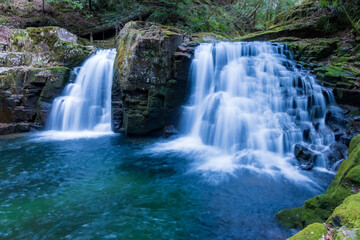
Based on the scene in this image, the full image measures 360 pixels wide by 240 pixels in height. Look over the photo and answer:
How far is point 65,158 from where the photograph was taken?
713 centimetres

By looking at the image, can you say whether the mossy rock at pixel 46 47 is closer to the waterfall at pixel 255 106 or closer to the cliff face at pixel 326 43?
the waterfall at pixel 255 106

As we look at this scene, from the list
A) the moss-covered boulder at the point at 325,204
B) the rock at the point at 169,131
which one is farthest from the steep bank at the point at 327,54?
the rock at the point at 169,131

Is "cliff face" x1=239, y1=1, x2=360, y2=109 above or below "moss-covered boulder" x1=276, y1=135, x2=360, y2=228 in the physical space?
above

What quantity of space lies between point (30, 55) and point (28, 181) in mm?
9470

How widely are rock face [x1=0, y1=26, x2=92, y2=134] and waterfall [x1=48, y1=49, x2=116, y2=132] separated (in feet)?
1.77

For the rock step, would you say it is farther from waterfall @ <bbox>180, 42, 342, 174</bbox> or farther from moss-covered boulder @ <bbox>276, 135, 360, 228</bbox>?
moss-covered boulder @ <bbox>276, 135, 360, 228</bbox>

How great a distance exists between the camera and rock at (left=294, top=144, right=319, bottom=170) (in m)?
6.33

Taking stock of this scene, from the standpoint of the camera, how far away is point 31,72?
1073cm

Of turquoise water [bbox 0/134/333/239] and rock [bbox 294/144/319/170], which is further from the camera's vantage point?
rock [bbox 294/144/319/170]

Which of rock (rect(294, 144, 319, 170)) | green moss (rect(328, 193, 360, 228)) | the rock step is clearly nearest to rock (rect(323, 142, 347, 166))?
rock (rect(294, 144, 319, 170))

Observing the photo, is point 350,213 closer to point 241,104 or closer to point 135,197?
point 135,197

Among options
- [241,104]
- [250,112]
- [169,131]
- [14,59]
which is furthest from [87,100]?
[250,112]

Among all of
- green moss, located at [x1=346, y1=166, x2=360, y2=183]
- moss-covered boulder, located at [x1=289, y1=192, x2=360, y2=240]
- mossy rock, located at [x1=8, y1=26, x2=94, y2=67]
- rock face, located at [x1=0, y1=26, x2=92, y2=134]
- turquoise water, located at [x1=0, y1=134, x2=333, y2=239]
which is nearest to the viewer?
moss-covered boulder, located at [x1=289, y1=192, x2=360, y2=240]

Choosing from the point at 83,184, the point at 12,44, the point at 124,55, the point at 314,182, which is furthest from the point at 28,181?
the point at 12,44
